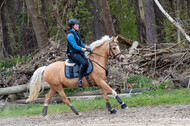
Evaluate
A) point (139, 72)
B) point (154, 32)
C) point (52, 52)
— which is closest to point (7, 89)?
point (52, 52)

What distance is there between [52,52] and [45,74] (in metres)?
5.11

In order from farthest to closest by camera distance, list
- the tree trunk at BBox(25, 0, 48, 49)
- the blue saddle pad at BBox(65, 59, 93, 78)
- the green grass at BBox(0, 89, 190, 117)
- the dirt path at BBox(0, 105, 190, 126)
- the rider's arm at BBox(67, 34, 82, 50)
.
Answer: the tree trunk at BBox(25, 0, 48, 49) → the green grass at BBox(0, 89, 190, 117) → the blue saddle pad at BBox(65, 59, 93, 78) → the rider's arm at BBox(67, 34, 82, 50) → the dirt path at BBox(0, 105, 190, 126)

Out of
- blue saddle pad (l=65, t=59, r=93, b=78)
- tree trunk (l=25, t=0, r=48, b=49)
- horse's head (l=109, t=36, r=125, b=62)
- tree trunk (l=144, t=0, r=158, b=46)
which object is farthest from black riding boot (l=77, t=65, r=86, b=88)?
tree trunk (l=25, t=0, r=48, b=49)

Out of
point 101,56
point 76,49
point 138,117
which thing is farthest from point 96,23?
point 138,117

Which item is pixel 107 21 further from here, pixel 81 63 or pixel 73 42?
pixel 81 63

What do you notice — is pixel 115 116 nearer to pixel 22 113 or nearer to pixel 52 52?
pixel 22 113

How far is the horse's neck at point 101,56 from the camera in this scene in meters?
9.39

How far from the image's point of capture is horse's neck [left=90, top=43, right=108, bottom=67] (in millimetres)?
9391

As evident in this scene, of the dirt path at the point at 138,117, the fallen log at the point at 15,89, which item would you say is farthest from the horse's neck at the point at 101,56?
the fallen log at the point at 15,89

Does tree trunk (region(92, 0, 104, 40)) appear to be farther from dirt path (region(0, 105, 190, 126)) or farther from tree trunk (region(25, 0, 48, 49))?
dirt path (region(0, 105, 190, 126))

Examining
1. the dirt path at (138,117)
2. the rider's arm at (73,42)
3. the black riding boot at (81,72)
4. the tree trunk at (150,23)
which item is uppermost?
the tree trunk at (150,23)

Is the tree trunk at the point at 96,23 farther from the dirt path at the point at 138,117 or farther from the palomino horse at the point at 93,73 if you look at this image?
the dirt path at the point at 138,117

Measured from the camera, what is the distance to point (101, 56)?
9461 millimetres

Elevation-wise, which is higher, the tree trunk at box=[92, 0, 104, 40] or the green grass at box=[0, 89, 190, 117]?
the tree trunk at box=[92, 0, 104, 40]
